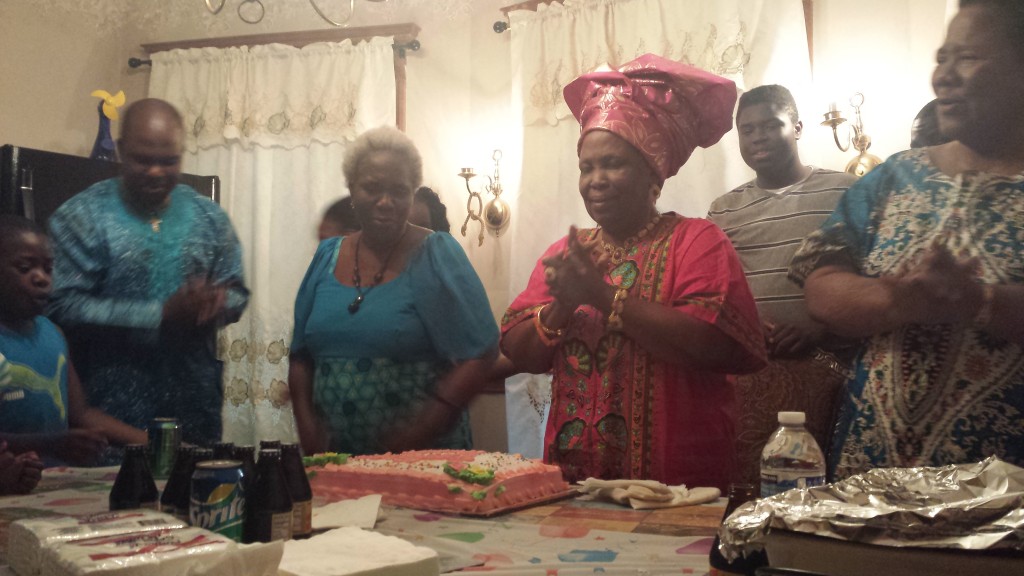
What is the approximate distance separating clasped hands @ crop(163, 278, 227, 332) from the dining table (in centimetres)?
69

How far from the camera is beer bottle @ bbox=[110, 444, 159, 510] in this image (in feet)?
3.02

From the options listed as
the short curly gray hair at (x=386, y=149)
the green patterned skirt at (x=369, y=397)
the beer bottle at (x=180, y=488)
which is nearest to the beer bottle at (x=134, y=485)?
the beer bottle at (x=180, y=488)

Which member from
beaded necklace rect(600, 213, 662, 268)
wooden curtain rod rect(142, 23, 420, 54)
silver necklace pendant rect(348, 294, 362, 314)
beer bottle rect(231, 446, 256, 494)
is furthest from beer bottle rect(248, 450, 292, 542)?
wooden curtain rod rect(142, 23, 420, 54)

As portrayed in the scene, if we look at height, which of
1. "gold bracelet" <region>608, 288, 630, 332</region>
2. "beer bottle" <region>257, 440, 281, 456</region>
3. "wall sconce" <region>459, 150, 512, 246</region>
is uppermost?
"wall sconce" <region>459, 150, 512, 246</region>

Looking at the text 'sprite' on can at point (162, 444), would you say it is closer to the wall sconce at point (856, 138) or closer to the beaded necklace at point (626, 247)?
the beaded necklace at point (626, 247)

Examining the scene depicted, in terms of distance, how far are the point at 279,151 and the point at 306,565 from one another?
6.15 feet

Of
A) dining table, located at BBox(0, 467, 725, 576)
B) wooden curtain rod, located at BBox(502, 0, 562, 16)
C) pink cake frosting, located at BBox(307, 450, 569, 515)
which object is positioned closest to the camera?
dining table, located at BBox(0, 467, 725, 576)

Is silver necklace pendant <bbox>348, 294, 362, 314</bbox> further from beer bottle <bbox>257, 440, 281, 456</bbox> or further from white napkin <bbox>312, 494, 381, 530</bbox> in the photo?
beer bottle <bbox>257, 440, 281, 456</bbox>

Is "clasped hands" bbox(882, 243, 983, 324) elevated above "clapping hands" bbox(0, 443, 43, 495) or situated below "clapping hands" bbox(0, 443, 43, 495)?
above

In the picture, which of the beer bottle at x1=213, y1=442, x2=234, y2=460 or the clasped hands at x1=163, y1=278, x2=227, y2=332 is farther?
the clasped hands at x1=163, y1=278, x2=227, y2=332

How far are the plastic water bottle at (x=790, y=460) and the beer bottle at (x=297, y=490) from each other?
52cm

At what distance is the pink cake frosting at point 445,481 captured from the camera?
1.05 meters

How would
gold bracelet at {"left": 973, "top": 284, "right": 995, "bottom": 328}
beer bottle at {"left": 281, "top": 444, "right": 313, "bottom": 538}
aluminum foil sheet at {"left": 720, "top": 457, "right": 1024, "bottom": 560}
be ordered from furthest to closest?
1. gold bracelet at {"left": 973, "top": 284, "right": 995, "bottom": 328}
2. beer bottle at {"left": 281, "top": 444, "right": 313, "bottom": 538}
3. aluminum foil sheet at {"left": 720, "top": 457, "right": 1024, "bottom": 560}

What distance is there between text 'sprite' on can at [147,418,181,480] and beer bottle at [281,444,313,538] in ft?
1.26
